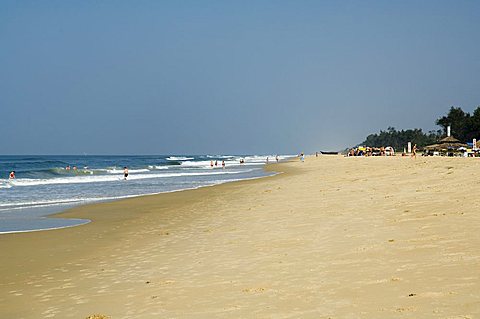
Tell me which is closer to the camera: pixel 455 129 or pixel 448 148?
pixel 448 148

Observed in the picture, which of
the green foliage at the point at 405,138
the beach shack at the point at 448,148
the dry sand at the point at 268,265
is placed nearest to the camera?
the dry sand at the point at 268,265

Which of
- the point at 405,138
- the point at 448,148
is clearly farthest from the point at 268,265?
the point at 405,138

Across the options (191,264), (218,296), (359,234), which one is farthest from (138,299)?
(359,234)

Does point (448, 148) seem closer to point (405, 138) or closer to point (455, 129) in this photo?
point (455, 129)

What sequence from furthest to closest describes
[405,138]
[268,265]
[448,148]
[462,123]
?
[405,138]
[462,123]
[448,148]
[268,265]

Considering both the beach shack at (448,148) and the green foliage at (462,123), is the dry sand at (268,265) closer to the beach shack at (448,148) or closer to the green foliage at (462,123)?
the beach shack at (448,148)

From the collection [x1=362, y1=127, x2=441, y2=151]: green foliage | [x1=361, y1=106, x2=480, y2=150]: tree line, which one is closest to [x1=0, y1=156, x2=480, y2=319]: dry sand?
[x1=361, y1=106, x2=480, y2=150]: tree line

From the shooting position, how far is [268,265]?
8.45 metres

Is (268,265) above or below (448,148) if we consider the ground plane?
below

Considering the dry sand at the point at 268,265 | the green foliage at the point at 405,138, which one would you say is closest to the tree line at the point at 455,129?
the green foliage at the point at 405,138

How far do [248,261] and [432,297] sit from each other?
389cm

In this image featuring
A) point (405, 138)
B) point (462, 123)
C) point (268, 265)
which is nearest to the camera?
point (268, 265)

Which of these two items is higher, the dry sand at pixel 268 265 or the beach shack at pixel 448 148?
the beach shack at pixel 448 148

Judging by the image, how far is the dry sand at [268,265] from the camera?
6.03 meters
